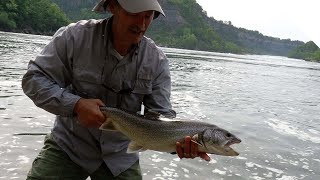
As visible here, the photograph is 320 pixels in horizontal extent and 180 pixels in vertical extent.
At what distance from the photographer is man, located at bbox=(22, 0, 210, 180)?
10.6 feet

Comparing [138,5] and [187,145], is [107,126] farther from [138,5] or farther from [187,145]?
[138,5]

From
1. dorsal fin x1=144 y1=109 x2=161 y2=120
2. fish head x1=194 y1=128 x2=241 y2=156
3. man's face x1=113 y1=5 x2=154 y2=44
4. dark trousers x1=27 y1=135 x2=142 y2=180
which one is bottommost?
dark trousers x1=27 y1=135 x2=142 y2=180

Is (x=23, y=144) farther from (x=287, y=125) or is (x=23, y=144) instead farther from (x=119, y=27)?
(x=287, y=125)

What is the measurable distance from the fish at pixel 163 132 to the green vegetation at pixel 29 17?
98816 mm

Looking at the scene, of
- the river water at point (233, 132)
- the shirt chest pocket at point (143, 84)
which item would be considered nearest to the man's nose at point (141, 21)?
the shirt chest pocket at point (143, 84)

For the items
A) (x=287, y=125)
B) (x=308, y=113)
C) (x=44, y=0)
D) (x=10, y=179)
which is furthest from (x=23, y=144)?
(x=44, y=0)

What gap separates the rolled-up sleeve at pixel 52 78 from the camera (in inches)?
126

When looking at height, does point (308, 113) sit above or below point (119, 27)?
below

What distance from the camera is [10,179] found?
240 inches

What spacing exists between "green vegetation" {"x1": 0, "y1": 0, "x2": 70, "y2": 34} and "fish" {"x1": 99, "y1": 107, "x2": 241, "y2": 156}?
324 feet

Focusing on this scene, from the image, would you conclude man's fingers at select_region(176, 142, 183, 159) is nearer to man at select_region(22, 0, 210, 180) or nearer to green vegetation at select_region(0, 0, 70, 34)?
man at select_region(22, 0, 210, 180)

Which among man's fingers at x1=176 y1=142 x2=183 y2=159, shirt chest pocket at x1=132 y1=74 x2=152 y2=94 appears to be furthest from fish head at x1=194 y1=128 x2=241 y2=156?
shirt chest pocket at x1=132 y1=74 x2=152 y2=94

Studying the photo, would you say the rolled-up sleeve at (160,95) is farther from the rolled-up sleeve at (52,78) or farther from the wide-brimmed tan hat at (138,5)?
the rolled-up sleeve at (52,78)

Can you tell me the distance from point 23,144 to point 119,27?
5.45m
